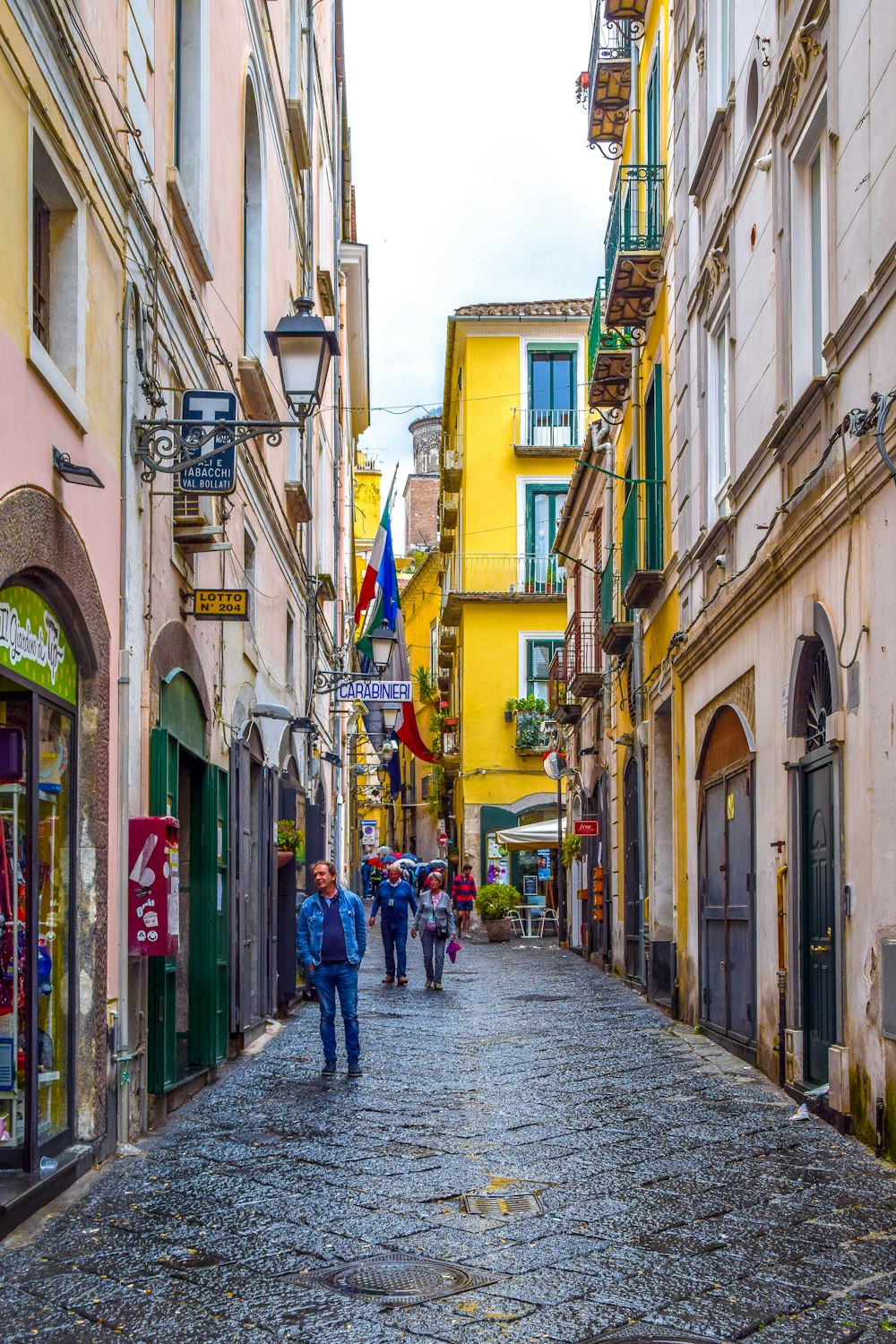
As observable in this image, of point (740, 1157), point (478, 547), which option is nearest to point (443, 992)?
point (740, 1157)

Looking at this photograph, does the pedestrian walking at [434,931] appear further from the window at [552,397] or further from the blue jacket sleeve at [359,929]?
the window at [552,397]

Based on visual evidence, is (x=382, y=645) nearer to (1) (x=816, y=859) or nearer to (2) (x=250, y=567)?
(2) (x=250, y=567)

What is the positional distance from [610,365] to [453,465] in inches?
979

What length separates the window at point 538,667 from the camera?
41.0 meters

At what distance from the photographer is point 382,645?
75.7 feet

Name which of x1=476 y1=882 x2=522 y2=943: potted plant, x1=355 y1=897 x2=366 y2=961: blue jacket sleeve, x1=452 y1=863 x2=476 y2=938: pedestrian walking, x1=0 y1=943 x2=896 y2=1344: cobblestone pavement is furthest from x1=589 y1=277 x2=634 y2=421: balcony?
x1=452 y1=863 x2=476 y2=938: pedestrian walking

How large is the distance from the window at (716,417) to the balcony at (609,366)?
5.35 meters

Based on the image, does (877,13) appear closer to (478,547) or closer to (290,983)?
(290,983)

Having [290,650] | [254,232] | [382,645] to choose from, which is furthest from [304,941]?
[382,645]

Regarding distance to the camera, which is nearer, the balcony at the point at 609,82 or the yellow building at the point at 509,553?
the balcony at the point at 609,82

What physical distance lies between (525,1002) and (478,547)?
25.4m

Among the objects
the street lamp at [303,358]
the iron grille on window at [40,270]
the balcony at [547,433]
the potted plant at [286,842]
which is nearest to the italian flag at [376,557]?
the potted plant at [286,842]

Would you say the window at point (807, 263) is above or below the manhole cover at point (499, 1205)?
above

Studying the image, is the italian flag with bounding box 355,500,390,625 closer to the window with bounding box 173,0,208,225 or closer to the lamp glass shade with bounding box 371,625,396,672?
the lamp glass shade with bounding box 371,625,396,672
